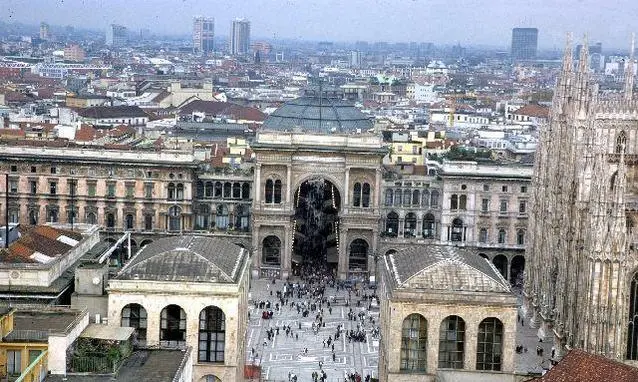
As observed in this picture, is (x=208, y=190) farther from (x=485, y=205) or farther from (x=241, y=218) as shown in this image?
(x=485, y=205)

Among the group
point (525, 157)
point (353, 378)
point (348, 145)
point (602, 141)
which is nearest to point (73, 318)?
point (353, 378)

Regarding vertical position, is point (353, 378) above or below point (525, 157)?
below

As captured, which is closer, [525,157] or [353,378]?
[353,378]

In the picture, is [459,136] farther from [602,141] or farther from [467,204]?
[602,141]

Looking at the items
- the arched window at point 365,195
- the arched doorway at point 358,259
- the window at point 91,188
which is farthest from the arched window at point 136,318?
the window at point 91,188

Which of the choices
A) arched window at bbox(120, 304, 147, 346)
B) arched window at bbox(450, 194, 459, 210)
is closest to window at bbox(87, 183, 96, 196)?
arched window at bbox(450, 194, 459, 210)

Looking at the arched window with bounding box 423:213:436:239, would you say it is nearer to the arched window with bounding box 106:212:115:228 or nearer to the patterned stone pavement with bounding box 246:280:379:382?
the patterned stone pavement with bounding box 246:280:379:382
